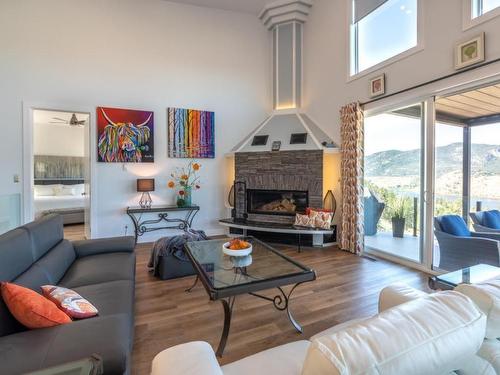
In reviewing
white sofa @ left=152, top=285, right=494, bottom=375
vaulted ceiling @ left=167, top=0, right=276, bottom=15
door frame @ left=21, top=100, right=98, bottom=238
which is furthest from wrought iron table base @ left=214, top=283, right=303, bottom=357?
vaulted ceiling @ left=167, top=0, right=276, bottom=15

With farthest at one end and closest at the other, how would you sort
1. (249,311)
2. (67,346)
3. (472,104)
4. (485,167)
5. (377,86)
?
(377,86) < (472,104) < (485,167) < (249,311) < (67,346)

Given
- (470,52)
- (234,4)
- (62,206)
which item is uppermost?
(234,4)

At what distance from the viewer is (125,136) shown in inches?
188

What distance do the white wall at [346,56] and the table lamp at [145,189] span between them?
3.38m

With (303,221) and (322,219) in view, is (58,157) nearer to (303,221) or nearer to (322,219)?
(303,221)

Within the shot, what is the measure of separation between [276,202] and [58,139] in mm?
7145

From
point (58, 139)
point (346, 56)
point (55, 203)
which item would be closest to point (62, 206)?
point (55, 203)

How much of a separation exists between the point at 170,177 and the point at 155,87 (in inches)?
67.9

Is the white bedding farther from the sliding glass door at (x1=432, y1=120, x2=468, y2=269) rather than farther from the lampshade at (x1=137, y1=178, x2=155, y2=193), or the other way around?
the sliding glass door at (x1=432, y1=120, x2=468, y2=269)

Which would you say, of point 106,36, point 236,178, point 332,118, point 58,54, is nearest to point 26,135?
point 58,54

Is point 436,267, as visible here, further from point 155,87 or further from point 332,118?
point 155,87

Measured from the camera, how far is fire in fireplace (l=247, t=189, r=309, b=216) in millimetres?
5001

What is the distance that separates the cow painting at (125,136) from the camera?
4648 millimetres

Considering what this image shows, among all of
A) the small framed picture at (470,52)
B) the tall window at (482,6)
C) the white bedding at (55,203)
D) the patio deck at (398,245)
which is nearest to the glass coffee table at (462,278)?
the patio deck at (398,245)
